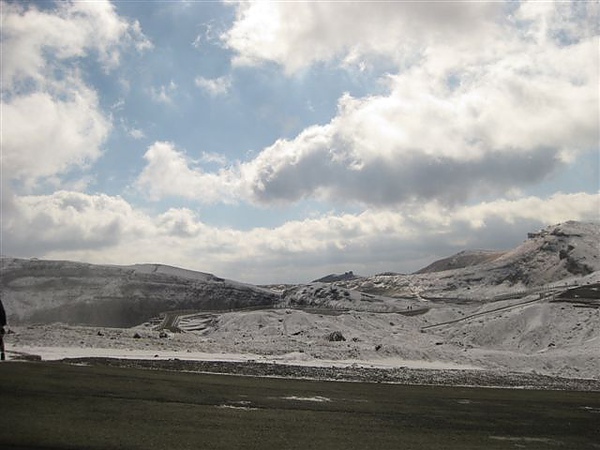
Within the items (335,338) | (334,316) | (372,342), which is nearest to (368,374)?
(372,342)

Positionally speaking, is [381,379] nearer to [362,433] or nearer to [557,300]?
[362,433]

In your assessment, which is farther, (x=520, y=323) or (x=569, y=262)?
(x=569, y=262)

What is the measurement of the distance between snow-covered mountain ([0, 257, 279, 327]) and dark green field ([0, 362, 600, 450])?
85458mm

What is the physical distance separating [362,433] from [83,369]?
35.8 ft

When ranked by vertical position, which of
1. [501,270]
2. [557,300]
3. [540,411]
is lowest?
[540,411]

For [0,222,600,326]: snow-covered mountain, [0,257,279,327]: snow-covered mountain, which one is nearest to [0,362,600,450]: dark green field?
[0,257,279,327]: snow-covered mountain

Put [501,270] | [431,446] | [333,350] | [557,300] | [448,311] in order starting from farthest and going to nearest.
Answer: [501,270] < [448,311] < [557,300] < [333,350] < [431,446]

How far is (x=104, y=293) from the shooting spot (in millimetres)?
110625

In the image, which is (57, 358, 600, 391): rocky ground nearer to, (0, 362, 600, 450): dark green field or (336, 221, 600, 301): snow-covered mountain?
(0, 362, 600, 450): dark green field

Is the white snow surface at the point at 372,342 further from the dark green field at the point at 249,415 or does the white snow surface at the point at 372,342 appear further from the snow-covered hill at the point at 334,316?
the dark green field at the point at 249,415

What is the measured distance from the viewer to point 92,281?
381ft

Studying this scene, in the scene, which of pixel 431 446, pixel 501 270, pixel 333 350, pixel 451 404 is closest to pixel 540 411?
pixel 451 404

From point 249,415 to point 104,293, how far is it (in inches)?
4038

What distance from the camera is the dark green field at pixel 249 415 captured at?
1236cm
